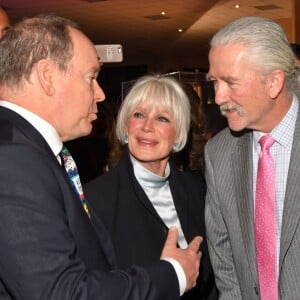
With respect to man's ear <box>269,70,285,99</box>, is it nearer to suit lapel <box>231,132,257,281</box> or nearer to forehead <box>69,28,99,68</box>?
suit lapel <box>231,132,257,281</box>

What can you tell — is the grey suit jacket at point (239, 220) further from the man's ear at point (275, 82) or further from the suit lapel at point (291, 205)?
the man's ear at point (275, 82)

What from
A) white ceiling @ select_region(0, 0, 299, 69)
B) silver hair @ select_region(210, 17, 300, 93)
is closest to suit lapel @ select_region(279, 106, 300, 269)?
silver hair @ select_region(210, 17, 300, 93)

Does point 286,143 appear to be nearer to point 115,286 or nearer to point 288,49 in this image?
point 288,49

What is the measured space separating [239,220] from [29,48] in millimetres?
1031

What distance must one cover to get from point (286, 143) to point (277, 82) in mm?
220

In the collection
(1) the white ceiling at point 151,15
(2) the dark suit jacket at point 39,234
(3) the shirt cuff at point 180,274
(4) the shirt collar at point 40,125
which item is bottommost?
(3) the shirt cuff at point 180,274

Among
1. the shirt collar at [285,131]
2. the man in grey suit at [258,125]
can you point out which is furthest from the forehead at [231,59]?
the shirt collar at [285,131]

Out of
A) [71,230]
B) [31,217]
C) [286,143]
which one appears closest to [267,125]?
[286,143]

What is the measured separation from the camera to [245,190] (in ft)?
6.34

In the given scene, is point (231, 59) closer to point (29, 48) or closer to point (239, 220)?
point (239, 220)

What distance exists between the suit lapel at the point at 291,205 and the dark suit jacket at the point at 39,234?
0.61m

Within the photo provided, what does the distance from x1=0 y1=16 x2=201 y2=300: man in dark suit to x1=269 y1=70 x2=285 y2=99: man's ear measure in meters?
0.62

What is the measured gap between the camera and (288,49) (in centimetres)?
186

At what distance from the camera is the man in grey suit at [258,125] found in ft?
5.76
